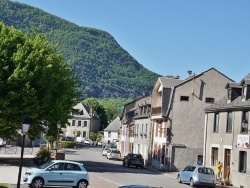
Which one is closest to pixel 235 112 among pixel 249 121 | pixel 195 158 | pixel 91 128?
pixel 249 121

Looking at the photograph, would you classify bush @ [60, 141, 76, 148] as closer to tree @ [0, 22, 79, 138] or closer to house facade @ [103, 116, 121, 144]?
house facade @ [103, 116, 121, 144]

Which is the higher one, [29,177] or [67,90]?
[67,90]

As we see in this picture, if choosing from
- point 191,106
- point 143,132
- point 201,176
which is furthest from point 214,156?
point 143,132

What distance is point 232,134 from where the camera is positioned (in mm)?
35531

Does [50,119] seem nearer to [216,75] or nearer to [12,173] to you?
[12,173]

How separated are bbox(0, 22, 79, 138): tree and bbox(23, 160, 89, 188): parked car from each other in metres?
12.3

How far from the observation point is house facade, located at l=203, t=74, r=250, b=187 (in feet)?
110

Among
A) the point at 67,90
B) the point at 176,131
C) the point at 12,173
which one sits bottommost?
the point at 12,173

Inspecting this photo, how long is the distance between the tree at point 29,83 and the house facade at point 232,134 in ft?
44.9

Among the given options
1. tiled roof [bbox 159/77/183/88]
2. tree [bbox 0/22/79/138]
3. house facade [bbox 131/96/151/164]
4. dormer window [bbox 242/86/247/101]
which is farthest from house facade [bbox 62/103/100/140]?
dormer window [bbox 242/86/247/101]

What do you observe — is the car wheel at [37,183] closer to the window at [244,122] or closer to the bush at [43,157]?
the bush at [43,157]

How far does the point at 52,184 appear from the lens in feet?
77.9

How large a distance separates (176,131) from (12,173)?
75.8 ft

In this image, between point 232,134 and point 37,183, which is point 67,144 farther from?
point 37,183
